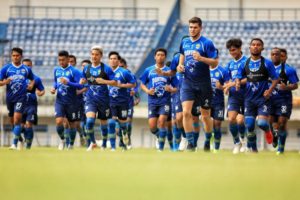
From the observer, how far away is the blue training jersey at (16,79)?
71.1ft

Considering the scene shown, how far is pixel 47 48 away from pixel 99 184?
40.2m

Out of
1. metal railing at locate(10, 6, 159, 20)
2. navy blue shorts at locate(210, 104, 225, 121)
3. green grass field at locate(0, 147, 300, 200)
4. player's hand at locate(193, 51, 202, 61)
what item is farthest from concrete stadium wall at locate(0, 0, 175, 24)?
green grass field at locate(0, 147, 300, 200)

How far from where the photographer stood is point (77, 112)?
22.3 metres

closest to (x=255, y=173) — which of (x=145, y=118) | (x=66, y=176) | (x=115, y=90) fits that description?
(x=66, y=176)

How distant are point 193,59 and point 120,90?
18.2ft

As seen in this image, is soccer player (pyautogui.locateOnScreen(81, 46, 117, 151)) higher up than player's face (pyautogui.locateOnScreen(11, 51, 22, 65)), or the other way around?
player's face (pyautogui.locateOnScreen(11, 51, 22, 65))

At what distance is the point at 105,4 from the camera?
5125 cm

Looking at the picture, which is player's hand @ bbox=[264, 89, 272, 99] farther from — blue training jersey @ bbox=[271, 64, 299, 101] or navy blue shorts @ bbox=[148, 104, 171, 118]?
navy blue shorts @ bbox=[148, 104, 171, 118]

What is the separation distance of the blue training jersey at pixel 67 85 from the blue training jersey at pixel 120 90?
0.78 metres

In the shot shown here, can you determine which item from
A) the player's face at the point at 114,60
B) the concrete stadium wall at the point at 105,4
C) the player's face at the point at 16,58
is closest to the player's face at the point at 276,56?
the player's face at the point at 114,60

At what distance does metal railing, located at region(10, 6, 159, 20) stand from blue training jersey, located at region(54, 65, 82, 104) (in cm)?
2839

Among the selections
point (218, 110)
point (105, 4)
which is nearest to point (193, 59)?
point (218, 110)

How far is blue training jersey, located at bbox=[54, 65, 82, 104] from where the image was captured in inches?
862

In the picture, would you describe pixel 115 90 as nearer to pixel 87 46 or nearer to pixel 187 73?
pixel 187 73
